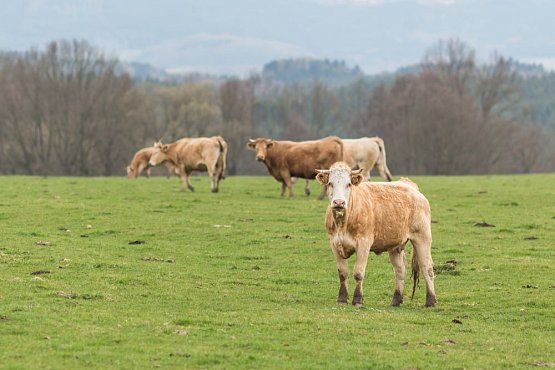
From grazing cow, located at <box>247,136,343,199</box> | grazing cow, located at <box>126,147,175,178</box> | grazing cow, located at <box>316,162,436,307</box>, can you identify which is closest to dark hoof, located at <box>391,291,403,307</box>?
grazing cow, located at <box>316,162,436,307</box>

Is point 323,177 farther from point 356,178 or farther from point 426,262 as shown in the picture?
point 426,262

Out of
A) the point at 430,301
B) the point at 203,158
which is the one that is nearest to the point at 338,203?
the point at 430,301

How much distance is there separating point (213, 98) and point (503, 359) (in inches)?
4097

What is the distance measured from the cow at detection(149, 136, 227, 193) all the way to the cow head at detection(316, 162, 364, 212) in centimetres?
2187

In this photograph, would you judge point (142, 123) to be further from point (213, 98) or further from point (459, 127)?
point (459, 127)

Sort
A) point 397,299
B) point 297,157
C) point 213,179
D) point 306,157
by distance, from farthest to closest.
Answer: point 213,179
point 297,157
point 306,157
point 397,299

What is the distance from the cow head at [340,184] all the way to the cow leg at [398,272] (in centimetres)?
152

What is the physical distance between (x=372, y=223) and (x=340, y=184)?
0.91 meters

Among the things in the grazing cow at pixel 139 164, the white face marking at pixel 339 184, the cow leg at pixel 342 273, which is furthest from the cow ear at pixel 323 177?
the grazing cow at pixel 139 164

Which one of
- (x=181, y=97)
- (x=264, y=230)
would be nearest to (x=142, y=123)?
(x=181, y=97)

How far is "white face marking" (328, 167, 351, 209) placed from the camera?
13.9 metres

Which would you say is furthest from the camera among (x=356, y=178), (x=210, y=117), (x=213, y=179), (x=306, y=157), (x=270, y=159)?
(x=210, y=117)

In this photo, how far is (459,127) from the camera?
3701 inches

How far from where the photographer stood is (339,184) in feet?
45.8
